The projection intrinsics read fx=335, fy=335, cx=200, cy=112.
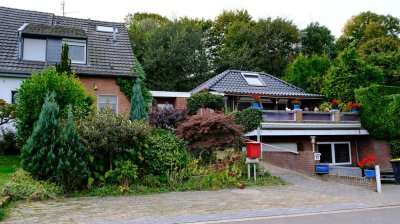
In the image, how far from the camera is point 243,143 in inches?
577

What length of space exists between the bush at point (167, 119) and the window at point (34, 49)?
761 centimetres

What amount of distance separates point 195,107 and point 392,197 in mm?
11271

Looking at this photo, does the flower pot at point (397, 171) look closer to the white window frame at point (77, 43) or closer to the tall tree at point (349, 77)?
the tall tree at point (349, 77)

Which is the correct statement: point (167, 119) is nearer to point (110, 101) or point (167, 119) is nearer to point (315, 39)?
point (110, 101)

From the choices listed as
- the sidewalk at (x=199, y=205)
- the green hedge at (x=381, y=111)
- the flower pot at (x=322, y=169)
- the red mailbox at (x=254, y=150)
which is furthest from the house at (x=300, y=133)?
the sidewalk at (x=199, y=205)

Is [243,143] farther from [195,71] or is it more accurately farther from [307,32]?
[307,32]

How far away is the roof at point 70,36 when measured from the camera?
18.6 meters

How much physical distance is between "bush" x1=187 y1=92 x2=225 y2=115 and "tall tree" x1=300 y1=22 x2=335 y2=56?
23386 millimetres

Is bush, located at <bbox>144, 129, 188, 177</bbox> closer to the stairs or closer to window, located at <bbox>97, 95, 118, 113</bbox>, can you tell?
window, located at <bbox>97, 95, 118, 113</bbox>

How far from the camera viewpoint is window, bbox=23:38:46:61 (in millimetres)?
19016

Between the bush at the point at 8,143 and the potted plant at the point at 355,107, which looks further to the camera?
the potted plant at the point at 355,107

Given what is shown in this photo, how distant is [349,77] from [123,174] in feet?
62.5

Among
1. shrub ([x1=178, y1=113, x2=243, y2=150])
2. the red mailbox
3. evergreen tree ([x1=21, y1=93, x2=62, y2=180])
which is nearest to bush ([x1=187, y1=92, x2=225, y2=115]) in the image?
shrub ([x1=178, y1=113, x2=243, y2=150])

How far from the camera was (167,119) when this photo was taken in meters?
17.4
